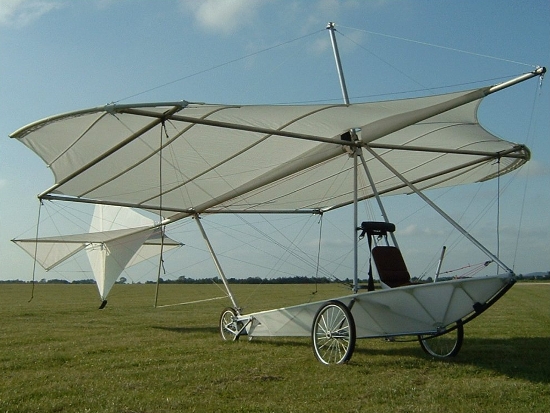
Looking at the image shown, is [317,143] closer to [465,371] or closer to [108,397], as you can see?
Result: [465,371]

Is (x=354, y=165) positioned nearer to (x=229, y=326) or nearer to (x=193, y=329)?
(x=229, y=326)

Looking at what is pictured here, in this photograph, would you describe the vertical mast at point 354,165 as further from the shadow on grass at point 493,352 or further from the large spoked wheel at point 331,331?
the shadow on grass at point 493,352

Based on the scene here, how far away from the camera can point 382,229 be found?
817 centimetres

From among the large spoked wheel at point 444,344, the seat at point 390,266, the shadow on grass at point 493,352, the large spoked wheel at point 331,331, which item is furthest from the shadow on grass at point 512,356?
the large spoked wheel at point 331,331

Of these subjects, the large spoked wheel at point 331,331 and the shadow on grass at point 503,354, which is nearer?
the shadow on grass at point 503,354

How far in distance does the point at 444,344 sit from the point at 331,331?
7.77 ft

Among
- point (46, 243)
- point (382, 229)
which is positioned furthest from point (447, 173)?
point (46, 243)

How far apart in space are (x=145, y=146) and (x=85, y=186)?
2.06 metres

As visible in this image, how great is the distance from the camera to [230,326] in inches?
421

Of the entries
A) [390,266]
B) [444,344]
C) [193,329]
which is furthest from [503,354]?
[193,329]

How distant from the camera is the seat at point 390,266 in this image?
7.84m

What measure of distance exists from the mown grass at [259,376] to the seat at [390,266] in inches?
42.1

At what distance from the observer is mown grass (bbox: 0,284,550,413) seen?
205 inches

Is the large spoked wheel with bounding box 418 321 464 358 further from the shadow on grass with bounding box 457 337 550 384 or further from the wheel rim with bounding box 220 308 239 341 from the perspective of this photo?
the wheel rim with bounding box 220 308 239 341
